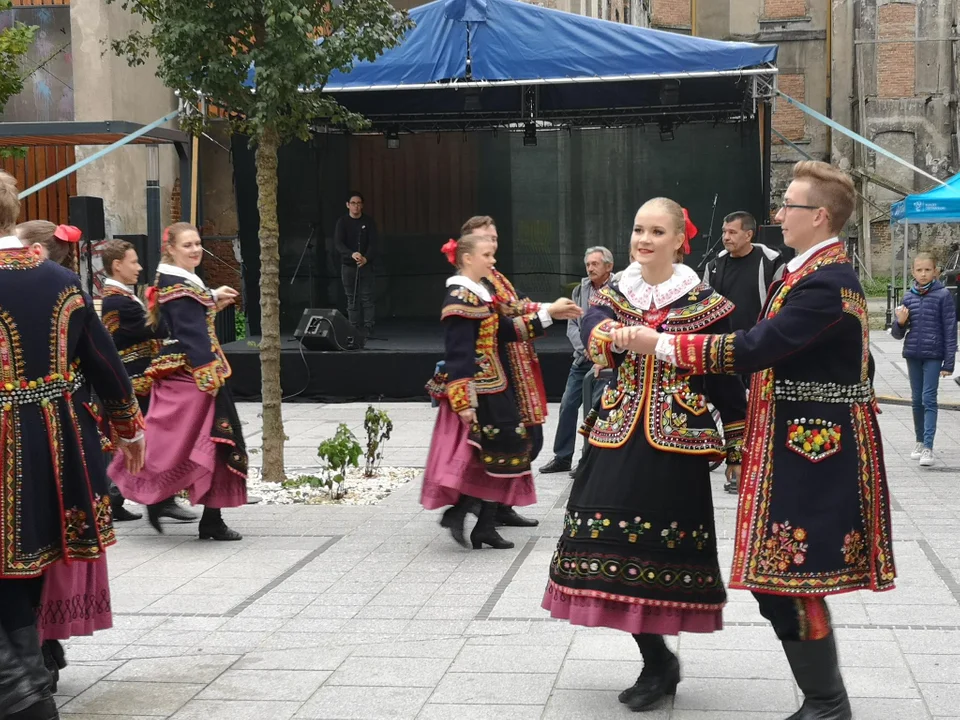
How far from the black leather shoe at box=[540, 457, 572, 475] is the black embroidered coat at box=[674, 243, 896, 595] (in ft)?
18.4

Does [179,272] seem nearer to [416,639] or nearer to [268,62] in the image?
[268,62]

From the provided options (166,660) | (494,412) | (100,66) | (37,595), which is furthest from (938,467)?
(100,66)

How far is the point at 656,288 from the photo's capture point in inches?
169

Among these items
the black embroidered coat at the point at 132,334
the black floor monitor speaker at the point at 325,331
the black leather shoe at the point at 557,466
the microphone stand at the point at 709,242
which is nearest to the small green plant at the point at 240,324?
the black floor monitor speaker at the point at 325,331

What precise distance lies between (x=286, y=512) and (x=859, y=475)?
16.5 ft

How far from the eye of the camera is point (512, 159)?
1906 cm

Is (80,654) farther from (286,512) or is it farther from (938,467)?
(938,467)

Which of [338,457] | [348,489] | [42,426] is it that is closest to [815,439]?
[42,426]

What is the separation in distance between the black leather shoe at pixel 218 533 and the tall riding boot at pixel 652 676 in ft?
11.8

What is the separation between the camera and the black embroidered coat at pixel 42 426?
396 cm

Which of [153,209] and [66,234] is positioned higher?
[153,209]

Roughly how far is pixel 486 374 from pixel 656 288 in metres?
2.62

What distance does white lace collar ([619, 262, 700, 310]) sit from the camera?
4246 millimetres

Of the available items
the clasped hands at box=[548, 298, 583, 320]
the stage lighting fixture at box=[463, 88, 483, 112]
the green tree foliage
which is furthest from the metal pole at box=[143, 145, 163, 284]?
the clasped hands at box=[548, 298, 583, 320]
